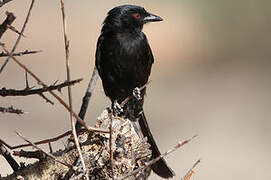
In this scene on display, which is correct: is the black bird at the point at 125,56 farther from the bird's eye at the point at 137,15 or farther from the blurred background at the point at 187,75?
the blurred background at the point at 187,75

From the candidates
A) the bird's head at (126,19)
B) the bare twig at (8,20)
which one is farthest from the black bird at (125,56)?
the bare twig at (8,20)

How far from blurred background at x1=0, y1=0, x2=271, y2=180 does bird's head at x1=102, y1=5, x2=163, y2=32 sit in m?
3.95

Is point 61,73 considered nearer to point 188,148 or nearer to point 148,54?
point 188,148

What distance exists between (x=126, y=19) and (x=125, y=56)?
1.49 feet

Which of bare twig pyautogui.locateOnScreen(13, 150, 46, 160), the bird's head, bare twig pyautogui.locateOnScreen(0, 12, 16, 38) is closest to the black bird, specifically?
the bird's head

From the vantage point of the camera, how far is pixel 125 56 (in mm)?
6012

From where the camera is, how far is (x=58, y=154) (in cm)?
342

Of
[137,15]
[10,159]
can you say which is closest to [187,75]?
[137,15]

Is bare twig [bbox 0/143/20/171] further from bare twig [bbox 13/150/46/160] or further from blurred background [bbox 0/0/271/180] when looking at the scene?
blurred background [bbox 0/0/271/180]

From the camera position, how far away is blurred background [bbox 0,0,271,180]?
37.3 feet

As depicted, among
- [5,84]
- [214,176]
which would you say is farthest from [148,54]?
[5,84]

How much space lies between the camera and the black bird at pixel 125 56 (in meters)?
6.00

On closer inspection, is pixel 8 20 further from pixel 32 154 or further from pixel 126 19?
pixel 126 19

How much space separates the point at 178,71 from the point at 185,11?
355 cm
